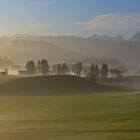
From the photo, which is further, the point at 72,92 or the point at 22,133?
the point at 72,92

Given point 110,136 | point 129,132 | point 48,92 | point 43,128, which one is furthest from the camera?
point 48,92

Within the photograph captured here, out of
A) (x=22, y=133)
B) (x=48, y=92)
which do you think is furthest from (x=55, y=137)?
(x=48, y=92)

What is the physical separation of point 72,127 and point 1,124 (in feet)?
34.3

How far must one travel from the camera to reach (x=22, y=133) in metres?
49.9

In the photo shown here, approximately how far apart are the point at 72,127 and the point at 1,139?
10132 millimetres

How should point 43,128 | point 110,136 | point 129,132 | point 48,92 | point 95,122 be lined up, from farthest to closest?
1. point 48,92
2. point 95,122
3. point 43,128
4. point 129,132
5. point 110,136

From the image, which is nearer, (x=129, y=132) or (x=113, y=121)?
(x=129, y=132)

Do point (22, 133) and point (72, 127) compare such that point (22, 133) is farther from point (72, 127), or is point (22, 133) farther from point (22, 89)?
point (22, 89)

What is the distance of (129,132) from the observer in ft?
163

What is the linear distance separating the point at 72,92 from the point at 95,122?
13542 cm

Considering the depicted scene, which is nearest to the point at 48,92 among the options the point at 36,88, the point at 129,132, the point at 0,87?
the point at 36,88

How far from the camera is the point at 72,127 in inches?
2152

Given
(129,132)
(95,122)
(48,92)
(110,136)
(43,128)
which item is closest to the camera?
(110,136)

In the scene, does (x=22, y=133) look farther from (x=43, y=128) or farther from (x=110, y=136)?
(x=110, y=136)
